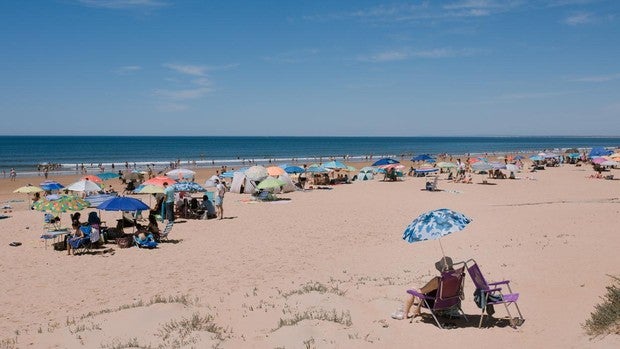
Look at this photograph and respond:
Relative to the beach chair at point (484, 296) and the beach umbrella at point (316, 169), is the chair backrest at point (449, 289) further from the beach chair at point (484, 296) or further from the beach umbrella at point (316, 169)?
the beach umbrella at point (316, 169)

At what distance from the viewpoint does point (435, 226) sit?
7.36 m

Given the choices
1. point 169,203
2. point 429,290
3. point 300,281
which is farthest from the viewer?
point 169,203

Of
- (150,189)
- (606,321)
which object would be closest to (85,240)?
(150,189)

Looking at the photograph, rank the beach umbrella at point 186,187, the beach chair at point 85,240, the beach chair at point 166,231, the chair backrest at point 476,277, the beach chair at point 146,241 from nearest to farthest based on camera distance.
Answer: the chair backrest at point 476,277, the beach chair at point 85,240, the beach chair at point 146,241, the beach chair at point 166,231, the beach umbrella at point 186,187

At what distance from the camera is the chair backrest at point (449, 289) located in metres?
6.70

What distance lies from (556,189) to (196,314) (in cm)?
2515

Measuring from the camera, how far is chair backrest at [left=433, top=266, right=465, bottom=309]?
6.70 m

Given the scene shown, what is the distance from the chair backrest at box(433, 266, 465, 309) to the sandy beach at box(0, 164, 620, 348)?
1.23ft

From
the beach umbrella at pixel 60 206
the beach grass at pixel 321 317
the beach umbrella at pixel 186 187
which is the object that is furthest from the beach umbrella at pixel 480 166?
the beach grass at pixel 321 317

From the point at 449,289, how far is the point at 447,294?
0.08 m

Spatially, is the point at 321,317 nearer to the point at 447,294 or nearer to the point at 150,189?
the point at 447,294

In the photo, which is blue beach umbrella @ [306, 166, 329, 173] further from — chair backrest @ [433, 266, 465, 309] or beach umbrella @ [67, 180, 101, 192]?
chair backrest @ [433, 266, 465, 309]

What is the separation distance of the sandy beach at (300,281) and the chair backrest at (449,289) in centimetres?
38

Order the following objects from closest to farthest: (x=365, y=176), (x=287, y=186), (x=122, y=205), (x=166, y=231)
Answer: (x=122, y=205) < (x=166, y=231) < (x=287, y=186) < (x=365, y=176)
